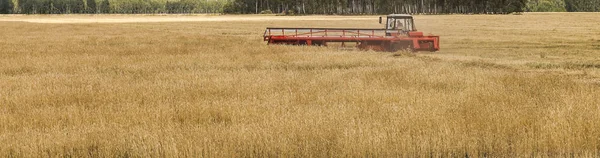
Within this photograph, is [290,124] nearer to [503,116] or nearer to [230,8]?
[503,116]

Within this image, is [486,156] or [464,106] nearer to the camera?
[486,156]

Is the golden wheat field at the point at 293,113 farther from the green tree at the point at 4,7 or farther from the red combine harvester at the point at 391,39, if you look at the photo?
the green tree at the point at 4,7

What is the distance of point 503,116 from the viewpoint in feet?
28.6

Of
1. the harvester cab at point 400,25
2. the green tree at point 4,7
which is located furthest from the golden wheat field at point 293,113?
the green tree at point 4,7

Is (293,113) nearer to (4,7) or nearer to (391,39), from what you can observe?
(391,39)

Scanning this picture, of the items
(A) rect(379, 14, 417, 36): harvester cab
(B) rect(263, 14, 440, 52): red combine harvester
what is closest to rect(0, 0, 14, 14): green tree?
(B) rect(263, 14, 440, 52): red combine harvester

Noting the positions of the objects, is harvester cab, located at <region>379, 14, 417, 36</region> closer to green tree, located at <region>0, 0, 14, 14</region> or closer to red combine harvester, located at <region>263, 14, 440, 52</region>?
red combine harvester, located at <region>263, 14, 440, 52</region>

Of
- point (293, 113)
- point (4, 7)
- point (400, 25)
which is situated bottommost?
point (293, 113)

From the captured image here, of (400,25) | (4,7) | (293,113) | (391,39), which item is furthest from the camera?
(4,7)

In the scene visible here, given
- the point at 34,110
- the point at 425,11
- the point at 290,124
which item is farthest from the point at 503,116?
the point at 425,11

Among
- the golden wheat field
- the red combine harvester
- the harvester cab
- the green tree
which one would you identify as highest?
the green tree

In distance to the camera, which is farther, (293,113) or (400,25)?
(400,25)

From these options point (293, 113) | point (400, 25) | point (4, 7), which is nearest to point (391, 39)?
point (400, 25)

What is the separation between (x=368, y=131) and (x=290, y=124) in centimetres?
115
